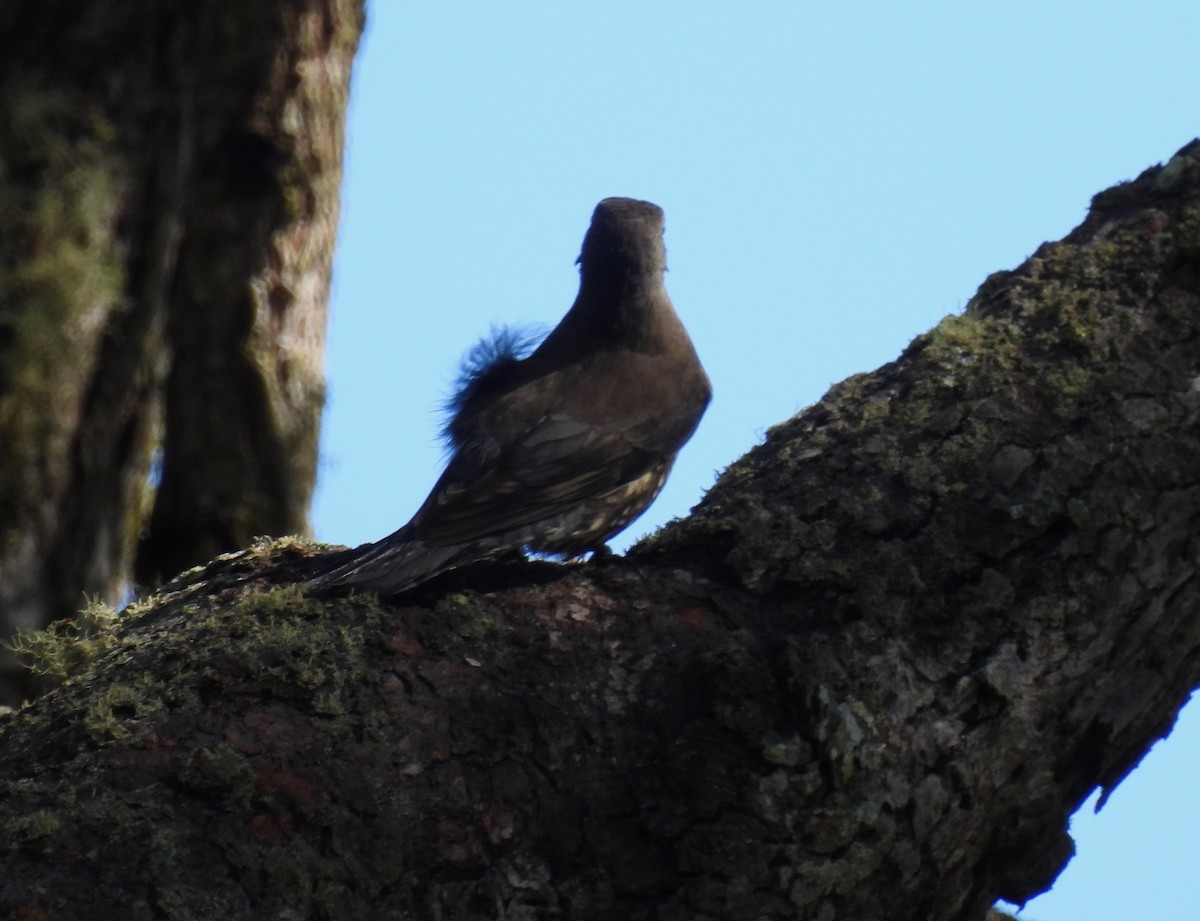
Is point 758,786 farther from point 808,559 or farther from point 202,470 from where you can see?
point 202,470

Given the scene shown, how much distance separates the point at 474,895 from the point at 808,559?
2.97 ft

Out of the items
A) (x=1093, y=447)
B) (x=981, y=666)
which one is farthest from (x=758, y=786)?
(x=1093, y=447)

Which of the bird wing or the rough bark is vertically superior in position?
the bird wing

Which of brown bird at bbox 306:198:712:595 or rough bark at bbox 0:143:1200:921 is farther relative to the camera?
brown bird at bbox 306:198:712:595

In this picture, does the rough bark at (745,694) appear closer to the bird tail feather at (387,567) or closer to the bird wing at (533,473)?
the bird tail feather at (387,567)

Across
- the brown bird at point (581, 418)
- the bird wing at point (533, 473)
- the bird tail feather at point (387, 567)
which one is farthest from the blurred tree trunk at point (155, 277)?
the bird tail feather at point (387, 567)

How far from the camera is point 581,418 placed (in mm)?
4516

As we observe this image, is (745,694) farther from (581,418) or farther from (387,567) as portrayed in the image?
(581,418)

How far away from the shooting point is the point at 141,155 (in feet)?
17.6

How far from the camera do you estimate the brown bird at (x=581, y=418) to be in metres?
4.02

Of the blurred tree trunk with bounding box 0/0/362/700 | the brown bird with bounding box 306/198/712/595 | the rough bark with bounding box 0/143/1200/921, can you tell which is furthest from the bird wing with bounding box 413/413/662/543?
the blurred tree trunk with bounding box 0/0/362/700

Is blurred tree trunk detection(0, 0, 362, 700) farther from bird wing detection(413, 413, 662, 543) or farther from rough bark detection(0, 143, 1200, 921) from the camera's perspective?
rough bark detection(0, 143, 1200, 921)

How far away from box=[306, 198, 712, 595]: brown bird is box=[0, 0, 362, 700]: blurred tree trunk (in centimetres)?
149

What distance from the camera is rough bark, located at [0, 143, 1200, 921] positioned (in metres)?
2.44
